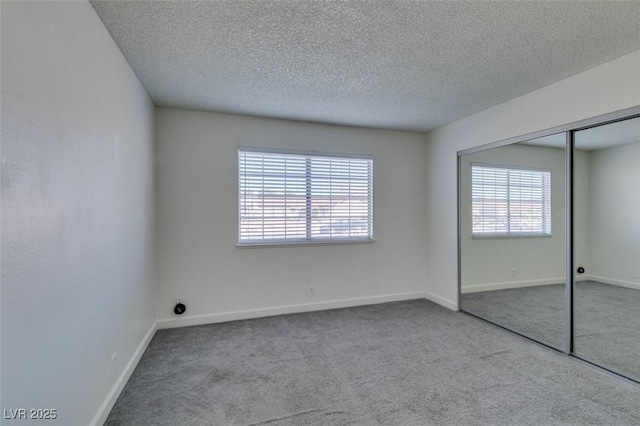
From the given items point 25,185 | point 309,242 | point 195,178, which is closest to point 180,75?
point 195,178

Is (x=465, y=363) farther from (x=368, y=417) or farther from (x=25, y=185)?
(x=25, y=185)

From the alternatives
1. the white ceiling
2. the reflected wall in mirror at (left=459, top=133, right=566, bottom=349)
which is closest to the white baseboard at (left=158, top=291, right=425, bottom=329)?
the reflected wall in mirror at (left=459, top=133, right=566, bottom=349)

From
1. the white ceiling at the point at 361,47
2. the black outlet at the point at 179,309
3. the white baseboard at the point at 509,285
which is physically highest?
the white ceiling at the point at 361,47

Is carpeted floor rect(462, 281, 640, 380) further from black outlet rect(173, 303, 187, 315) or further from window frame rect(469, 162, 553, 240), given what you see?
black outlet rect(173, 303, 187, 315)

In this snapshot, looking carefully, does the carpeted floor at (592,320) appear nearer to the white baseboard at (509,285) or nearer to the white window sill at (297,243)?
the white baseboard at (509,285)

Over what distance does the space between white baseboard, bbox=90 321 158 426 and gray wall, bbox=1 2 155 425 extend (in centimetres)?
5

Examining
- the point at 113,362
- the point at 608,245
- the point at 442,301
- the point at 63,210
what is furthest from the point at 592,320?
the point at 63,210

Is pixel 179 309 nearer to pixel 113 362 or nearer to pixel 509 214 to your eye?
pixel 113 362

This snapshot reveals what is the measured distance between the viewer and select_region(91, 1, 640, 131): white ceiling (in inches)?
71.8

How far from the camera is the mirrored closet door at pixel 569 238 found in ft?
8.29

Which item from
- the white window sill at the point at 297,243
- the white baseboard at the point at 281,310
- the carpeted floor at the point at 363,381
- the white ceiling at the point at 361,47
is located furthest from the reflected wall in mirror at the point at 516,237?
the white window sill at the point at 297,243

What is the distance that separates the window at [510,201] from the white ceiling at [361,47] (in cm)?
91

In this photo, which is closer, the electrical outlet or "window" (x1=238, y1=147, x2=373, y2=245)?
the electrical outlet

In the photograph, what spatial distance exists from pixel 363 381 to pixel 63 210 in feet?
7.41
